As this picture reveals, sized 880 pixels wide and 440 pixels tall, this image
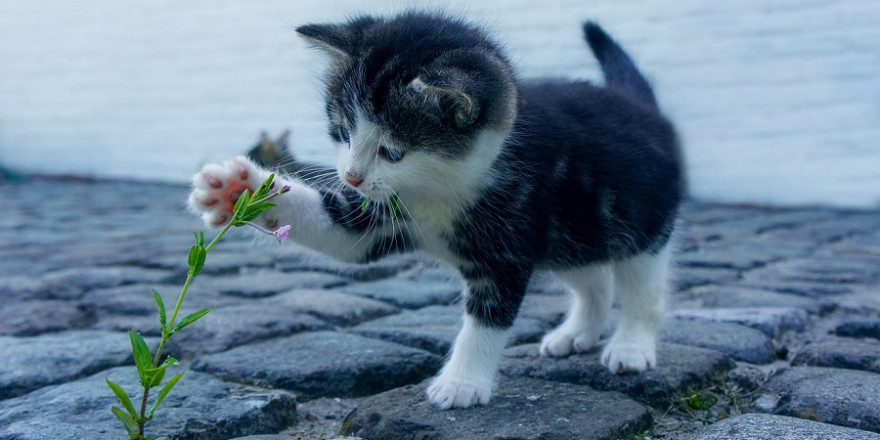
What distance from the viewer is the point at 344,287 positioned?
357 cm

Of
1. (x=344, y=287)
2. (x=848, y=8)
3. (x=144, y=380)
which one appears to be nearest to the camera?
(x=144, y=380)

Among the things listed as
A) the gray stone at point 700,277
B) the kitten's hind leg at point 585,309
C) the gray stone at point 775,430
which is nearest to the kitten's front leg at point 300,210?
the kitten's hind leg at point 585,309

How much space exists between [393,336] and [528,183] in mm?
840

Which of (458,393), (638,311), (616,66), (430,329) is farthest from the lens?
(616,66)

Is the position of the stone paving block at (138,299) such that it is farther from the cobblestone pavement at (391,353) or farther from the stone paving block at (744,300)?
the stone paving block at (744,300)

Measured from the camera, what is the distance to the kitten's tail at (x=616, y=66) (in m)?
2.99

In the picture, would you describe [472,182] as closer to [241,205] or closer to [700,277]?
[241,205]

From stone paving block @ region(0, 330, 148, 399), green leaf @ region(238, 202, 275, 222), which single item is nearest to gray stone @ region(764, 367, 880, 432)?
green leaf @ region(238, 202, 275, 222)

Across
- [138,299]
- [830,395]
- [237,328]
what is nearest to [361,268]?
[138,299]

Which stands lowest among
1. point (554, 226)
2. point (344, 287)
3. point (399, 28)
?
point (344, 287)

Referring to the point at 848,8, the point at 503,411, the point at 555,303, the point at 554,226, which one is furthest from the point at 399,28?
the point at 848,8

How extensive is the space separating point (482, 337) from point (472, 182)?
1.28ft

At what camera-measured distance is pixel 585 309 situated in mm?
2625

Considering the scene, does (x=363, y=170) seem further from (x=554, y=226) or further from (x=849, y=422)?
(x=849, y=422)
